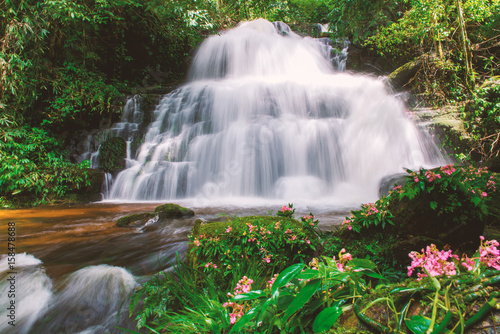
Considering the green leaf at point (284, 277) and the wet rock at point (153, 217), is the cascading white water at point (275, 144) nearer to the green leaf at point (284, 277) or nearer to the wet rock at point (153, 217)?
the wet rock at point (153, 217)

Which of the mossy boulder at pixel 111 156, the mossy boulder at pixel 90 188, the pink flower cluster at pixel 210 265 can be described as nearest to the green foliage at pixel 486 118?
the pink flower cluster at pixel 210 265

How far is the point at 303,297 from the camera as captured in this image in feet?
3.22

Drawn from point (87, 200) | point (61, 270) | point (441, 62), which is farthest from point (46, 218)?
point (441, 62)

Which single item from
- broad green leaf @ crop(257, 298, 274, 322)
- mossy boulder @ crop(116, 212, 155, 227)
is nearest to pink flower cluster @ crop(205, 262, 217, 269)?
broad green leaf @ crop(257, 298, 274, 322)

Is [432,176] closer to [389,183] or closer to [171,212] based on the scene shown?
[389,183]

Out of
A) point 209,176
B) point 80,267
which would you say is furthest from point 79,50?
point 80,267

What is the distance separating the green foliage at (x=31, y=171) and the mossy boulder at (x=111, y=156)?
89cm

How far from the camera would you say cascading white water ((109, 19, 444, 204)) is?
9.02 metres

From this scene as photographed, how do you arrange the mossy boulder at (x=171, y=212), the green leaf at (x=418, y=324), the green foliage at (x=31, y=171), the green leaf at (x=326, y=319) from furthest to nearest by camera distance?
the green foliage at (x=31, y=171) → the mossy boulder at (x=171, y=212) → the green leaf at (x=326, y=319) → the green leaf at (x=418, y=324)

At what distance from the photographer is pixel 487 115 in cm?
810

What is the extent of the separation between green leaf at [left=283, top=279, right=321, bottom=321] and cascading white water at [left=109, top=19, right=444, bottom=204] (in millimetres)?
7592

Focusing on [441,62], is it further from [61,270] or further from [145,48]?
[145,48]

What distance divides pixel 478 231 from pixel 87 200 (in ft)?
33.7

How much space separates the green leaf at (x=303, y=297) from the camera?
951mm
